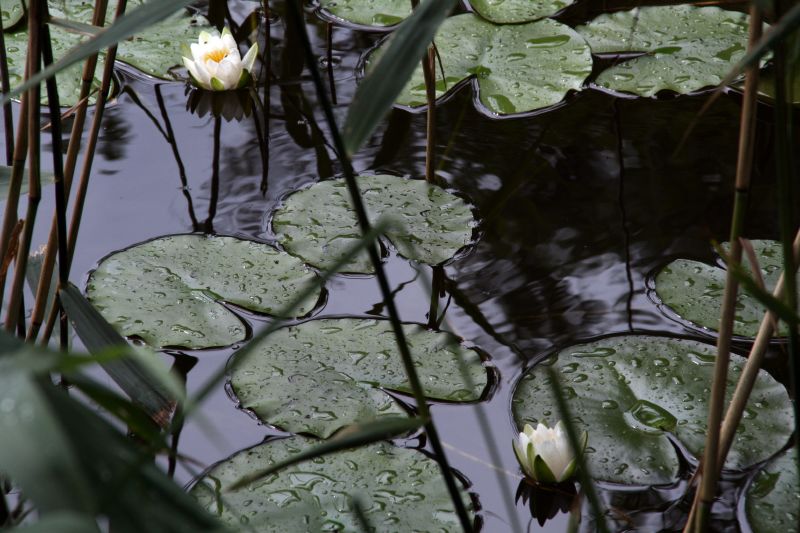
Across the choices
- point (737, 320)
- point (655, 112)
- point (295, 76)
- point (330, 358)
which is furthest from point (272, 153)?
point (737, 320)

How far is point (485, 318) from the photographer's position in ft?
4.99

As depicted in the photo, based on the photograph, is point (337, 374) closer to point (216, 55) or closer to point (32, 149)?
point (32, 149)

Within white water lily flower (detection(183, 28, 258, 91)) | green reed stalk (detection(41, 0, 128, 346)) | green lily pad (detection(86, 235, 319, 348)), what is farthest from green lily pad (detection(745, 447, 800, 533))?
white water lily flower (detection(183, 28, 258, 91))

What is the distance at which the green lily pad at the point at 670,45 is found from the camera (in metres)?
2.11

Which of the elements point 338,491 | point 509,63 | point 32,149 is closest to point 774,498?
point 338,491

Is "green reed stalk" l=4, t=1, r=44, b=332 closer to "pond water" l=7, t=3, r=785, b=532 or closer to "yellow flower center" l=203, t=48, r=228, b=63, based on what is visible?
"pond water" l=7, t=3, r=785, b=532

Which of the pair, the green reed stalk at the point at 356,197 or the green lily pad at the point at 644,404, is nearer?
the green reed stalk at the point at 356,197

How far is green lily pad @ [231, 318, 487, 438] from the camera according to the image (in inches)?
52.3

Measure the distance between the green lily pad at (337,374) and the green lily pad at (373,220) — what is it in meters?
0.20

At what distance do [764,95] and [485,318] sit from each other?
1024mm

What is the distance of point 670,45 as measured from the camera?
7.24ft

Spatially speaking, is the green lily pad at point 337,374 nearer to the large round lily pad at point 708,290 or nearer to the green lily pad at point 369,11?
the large round lily pad at point 708,290

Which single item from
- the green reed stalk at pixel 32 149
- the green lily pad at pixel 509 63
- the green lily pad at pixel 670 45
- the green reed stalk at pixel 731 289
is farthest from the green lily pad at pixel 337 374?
the green lily pad at pixel 670 45

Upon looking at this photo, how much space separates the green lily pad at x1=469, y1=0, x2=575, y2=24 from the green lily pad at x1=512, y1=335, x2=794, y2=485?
46.2 inches
